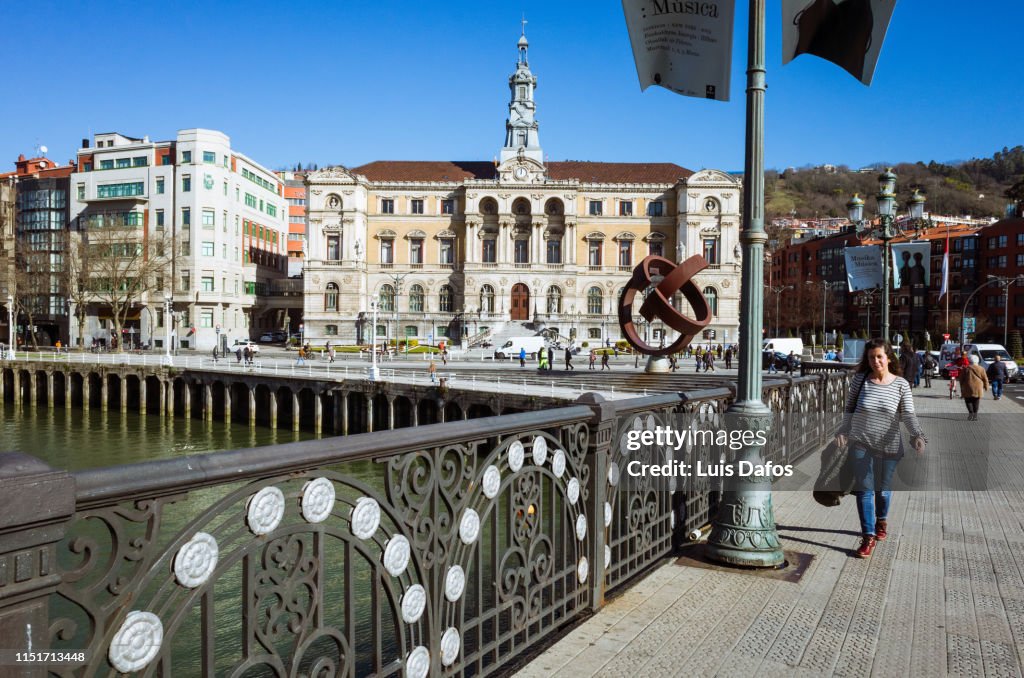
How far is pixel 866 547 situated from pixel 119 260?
71421 mm

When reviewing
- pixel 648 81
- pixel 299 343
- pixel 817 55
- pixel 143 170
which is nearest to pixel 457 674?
pixel 648 81

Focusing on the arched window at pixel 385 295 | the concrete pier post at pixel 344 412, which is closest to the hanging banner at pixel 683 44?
the concrete pier post at pixel 344 412

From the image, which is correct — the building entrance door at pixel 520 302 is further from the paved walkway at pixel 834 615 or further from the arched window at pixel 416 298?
the paved walkway at pixel 834 615

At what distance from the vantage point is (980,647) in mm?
4660

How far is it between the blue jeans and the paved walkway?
1.13 feet

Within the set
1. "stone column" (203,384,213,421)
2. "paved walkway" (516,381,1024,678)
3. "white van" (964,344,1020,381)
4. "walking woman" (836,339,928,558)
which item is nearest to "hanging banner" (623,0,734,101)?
"walking woman" (836,339,928,558)

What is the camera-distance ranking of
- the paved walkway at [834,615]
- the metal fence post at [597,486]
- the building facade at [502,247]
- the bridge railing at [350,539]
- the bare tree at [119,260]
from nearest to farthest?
1. the bridge railing at [350,539]
2. the paved walkway at [834,615]
3. the metal fence post at [597,486]
4. the bare tree at [119,260]
5. the building facade at [502,247]

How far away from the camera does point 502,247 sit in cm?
7919

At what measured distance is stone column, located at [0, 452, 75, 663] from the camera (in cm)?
199

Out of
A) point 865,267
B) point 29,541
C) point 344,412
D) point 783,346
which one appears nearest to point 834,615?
point 29,541

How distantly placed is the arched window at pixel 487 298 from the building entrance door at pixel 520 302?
224cm

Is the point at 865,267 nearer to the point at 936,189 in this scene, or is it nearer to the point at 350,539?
the point at 350,539

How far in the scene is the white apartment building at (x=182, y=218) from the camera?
72250 mm

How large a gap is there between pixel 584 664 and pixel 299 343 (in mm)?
75215
